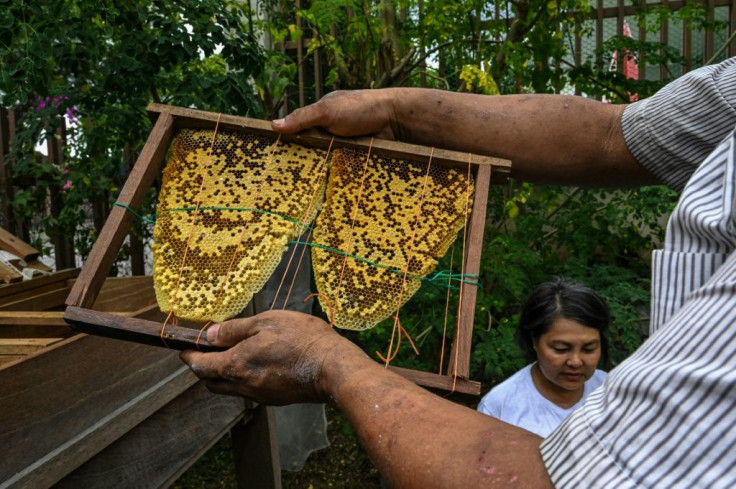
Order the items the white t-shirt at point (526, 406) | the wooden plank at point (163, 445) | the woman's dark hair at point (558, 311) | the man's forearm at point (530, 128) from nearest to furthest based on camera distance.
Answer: the man's forearm at point (530, 128) → the wooden plank at point (163, 445) → the white t-shirt at point (526, 406) → the woman's dark hair at point (558, 311)

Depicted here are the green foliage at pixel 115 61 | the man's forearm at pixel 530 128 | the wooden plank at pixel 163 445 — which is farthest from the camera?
the green foliage at pixel 115 61

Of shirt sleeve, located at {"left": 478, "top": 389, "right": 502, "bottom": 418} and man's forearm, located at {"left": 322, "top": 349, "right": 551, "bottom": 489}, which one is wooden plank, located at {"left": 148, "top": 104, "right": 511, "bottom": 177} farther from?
shirt sleeve, located at {"left": 478, "top": 389, "right": 502, "bottom": 418}

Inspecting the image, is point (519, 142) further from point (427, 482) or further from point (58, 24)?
point (58, 24)

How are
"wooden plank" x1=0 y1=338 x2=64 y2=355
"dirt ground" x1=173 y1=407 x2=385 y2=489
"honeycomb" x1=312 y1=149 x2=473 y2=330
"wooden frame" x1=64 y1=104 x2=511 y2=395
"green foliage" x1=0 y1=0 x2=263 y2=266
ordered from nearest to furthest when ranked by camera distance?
1. "wooden frame" x1=64 y1=104 x2=511 y2=395
2. "honeycomb" x1=312 y1=149 x2=473 y2=330
3. "wooden plank" x1=0 y1=338 x2=64 y2=355
4. "green foliage" x1=0 y1=0 x2=263 y2=266
5. "dirt ground" x1=173 y1=407 x2=385 y2=489

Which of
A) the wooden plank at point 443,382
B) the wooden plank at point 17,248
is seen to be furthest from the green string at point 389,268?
the wooden plank at point 17,248

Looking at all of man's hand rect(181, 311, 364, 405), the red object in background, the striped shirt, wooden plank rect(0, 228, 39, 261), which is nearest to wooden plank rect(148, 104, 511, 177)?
man's hand rect(181, 311, 364, 405)

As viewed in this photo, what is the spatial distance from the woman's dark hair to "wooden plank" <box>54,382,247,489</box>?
160cm

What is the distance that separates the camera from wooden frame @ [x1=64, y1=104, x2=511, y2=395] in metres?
1.38

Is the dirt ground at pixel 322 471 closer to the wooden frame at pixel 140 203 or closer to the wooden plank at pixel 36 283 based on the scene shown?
the wooden plank at pixel 36 283

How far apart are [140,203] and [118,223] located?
5.1 inches

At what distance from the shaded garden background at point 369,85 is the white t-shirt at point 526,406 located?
1.29 ft

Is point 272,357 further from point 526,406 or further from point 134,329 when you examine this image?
point 526,406

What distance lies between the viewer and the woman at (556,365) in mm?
2713

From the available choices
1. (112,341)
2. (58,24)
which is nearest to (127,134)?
(58,24)
